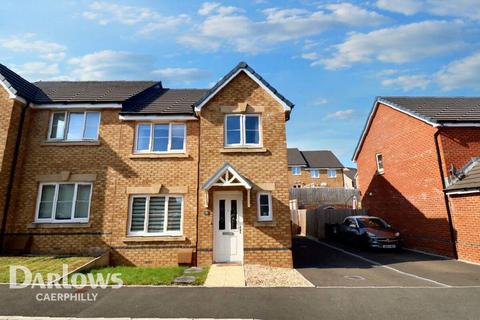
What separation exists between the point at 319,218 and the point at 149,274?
15.4 metres

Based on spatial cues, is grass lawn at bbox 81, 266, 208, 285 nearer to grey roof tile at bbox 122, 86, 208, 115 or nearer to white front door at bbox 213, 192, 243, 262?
white front door at bbox 213, 192, 243, 262

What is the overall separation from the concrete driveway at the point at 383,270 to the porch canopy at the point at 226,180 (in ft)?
12.2

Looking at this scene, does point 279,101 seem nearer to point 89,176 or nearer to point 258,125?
point 258,125

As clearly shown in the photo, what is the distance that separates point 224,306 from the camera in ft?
19.4

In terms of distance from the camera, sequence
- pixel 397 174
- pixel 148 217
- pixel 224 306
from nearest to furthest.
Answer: pixel 224 306
pixel 148 217
pixel 397 174

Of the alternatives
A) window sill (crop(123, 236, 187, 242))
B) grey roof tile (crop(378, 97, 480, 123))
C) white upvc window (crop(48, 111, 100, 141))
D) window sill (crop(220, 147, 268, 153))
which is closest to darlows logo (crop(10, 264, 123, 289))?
window sill (crop(123, 236, 187, 242))

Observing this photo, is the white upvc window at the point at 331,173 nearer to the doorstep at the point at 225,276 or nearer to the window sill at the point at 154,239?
the doorstep at the point at 225,276

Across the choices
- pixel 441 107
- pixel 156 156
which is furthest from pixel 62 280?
pixel 441 107

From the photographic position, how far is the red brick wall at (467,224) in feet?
36.1

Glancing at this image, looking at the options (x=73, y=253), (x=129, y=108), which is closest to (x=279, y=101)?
(x=129, y=108)

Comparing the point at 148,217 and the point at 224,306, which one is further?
the point at 148,217

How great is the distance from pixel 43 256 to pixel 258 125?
972cm

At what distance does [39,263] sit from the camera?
28.7ft

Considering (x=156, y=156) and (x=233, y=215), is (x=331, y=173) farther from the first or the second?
(x=156, y=156)
